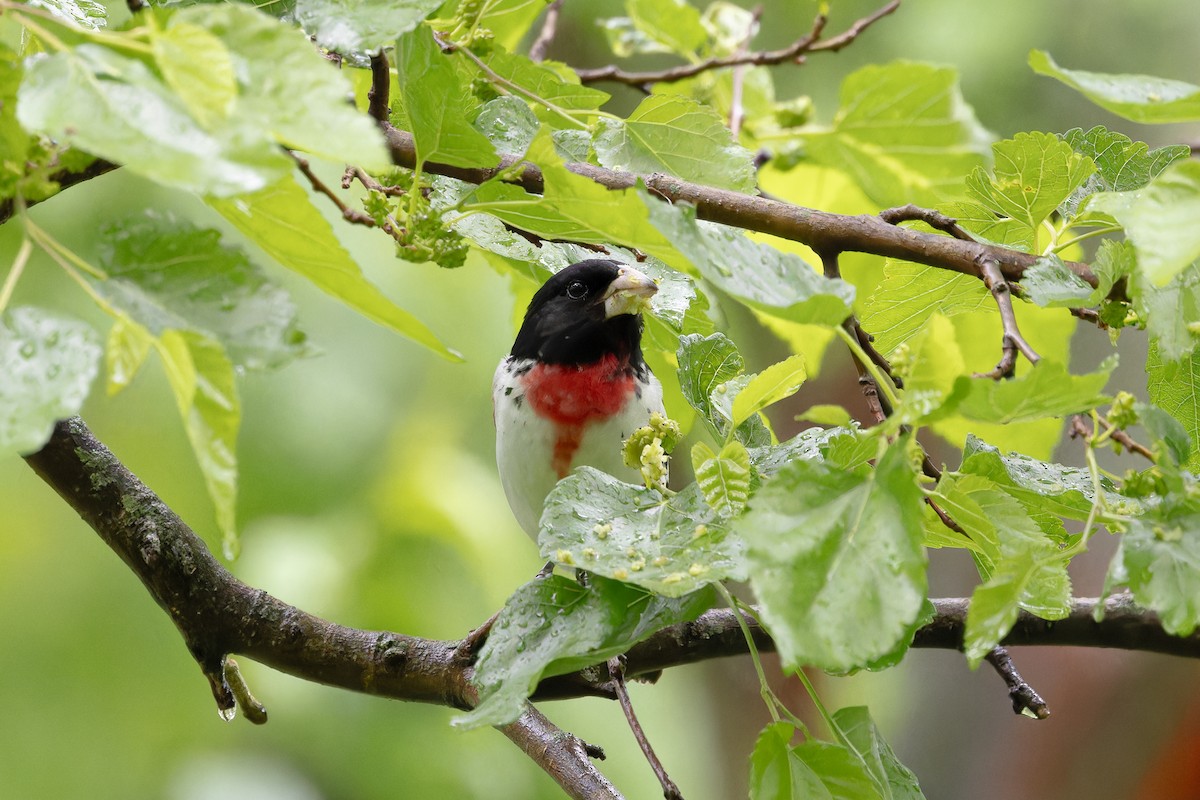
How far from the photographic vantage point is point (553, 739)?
1458 millimetres

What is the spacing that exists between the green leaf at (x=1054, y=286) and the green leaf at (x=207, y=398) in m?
0.62

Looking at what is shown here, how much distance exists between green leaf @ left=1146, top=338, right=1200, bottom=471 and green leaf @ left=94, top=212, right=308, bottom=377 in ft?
2.61

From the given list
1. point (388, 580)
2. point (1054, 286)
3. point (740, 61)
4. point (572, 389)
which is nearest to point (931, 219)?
point (1054, 286)

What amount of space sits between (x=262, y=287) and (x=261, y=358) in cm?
6

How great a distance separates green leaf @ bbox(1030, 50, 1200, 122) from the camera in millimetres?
789

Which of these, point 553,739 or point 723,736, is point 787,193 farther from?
point 723,736

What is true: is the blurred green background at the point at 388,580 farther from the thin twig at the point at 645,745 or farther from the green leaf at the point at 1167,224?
the green leaf at the point at 1167,224

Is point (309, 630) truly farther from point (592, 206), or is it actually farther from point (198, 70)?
point (198, 70)

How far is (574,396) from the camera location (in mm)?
2090

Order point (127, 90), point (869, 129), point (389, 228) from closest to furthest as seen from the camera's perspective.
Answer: point (127, 90) < point (389, 228) < point (869, 129)

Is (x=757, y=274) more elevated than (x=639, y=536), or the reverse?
(x=757, y=274)

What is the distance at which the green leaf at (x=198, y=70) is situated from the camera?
65 cm

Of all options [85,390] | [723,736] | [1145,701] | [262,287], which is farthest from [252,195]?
[723,736]

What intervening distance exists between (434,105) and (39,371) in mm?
443
